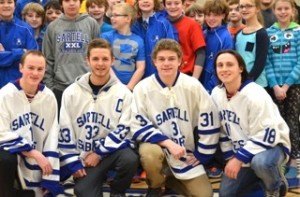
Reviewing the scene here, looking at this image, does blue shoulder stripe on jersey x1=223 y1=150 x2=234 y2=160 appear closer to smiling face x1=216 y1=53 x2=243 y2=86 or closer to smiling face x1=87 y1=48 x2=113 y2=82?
smiling face x1=216 y1=53 x2=243 y2=86

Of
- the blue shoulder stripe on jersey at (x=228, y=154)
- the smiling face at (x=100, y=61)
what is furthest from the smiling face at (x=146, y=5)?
the blue shoulder stripe on jersey at (x=228, y=154)

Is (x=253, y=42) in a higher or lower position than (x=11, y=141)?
higher

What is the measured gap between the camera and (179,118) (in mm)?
3734

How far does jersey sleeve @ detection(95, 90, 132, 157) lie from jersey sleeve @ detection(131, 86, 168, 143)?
0.04 m

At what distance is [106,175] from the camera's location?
374 centimetres

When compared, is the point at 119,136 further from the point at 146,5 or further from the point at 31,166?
the point at 146,5

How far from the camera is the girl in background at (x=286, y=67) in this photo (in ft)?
14.6

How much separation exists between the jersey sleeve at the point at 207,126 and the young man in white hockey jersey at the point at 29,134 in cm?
94

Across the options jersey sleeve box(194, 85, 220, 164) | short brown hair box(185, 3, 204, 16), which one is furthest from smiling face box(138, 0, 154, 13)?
jersey sleeve box(194, 85, 220, 164)

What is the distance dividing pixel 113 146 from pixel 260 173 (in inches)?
37.5

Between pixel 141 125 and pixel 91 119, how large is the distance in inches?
13.3

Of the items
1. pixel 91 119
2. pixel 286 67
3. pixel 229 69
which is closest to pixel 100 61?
pixel 91 119

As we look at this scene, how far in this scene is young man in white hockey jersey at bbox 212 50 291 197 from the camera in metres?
3.49

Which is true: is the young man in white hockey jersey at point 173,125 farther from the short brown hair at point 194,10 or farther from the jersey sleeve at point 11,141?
the short brown hair at point 194,10
